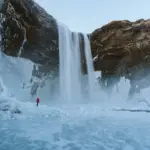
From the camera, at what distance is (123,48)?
24.8 meters

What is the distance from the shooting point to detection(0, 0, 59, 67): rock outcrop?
68.5ft

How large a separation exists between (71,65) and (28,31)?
6.07m

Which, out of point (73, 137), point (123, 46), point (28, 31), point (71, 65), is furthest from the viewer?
point (71, 65)

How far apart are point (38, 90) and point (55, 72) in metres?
2.90

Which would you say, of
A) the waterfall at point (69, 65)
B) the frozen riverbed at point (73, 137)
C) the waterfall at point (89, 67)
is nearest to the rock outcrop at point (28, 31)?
the waterfall at point (69, 65)

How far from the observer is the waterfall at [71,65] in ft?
80.4

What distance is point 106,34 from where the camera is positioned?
25.0 metres

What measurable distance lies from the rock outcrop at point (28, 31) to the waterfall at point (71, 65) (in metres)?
0.89

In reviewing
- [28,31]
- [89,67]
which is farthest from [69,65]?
[28,31]

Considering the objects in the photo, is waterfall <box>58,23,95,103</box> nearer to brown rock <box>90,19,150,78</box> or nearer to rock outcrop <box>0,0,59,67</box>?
rock outcrop <box>0,0,59,67</box>

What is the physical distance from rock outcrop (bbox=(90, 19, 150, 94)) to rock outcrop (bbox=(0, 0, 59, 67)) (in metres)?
4.93

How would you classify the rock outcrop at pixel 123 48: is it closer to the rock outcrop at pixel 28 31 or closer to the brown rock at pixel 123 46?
the brown rock at pixel 123 46

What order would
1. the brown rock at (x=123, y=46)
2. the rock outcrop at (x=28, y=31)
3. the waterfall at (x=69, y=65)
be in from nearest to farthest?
1. the rock outcrop at (x=28, y=31)
2. the brown rock at (x=123, y=46)
3. the waterfall at (x=69, y=65)

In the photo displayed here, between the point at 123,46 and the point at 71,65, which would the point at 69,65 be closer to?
the point at 71,65
